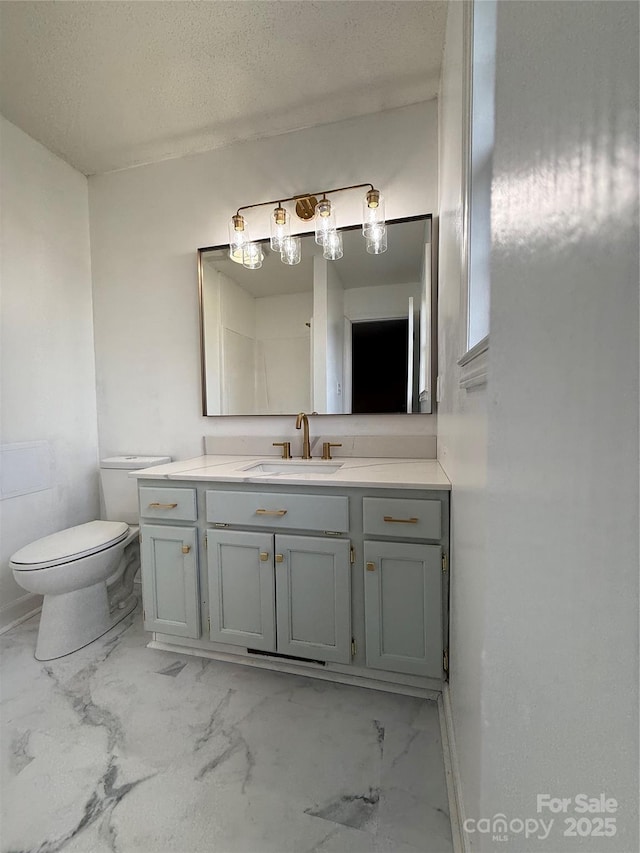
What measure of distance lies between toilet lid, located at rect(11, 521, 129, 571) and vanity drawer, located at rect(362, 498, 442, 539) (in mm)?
1275

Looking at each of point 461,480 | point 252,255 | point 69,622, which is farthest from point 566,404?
point 69,622

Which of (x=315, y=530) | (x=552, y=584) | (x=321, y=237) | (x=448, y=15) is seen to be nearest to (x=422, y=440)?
(x=315, y=530)

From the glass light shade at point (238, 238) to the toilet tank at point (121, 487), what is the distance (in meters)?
1.25

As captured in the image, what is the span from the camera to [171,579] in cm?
156

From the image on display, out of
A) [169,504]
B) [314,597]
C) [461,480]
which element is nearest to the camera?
[461,480]

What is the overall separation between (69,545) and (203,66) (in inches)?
89.5

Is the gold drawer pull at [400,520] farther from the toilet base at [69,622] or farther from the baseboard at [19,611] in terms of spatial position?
the baseboard at [19,611]

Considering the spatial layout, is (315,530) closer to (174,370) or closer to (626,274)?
(626,274)

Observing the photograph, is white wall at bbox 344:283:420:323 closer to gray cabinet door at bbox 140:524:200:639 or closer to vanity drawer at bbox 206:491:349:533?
vanity drawer at bbox 206:491:349:533

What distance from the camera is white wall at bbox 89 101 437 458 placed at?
1.76 metres

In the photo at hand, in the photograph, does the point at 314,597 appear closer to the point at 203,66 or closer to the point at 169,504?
the point at 169,504

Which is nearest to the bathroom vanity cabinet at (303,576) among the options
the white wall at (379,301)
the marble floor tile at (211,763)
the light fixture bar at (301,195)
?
the marble floor tile at (211,763)

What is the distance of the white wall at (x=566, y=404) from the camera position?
308 millimetres

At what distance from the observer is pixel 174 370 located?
213 centimetres
